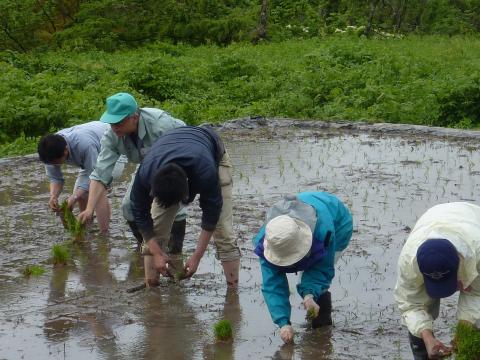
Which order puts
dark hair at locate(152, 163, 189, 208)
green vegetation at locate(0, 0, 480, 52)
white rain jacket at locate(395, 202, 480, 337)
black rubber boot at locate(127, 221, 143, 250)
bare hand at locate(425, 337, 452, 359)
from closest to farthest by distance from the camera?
white rain jacket at locate(395, 202, 480, 337) → bare hand at locate(425, 337, 452, 359) → dark hair at locate(152, 163, 189, 208) → black rubber boot at locate(127, 221, 143, 250) → green vegetation at locate(0, 0, 480, 52)

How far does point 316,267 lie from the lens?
218 inches

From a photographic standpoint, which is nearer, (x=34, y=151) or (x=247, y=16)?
(x=34, y=151)

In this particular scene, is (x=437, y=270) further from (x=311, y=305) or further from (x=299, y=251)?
(x=311, y=305)

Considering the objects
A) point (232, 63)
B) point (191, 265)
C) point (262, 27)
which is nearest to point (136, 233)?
point (191, 265)

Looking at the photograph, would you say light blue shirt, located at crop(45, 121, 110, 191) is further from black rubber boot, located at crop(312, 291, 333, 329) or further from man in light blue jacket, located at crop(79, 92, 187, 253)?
black rubber boot, located at crop(312, 291, 333, 329)

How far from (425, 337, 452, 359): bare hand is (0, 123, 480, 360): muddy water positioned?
885mm

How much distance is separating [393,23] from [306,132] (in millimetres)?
20333

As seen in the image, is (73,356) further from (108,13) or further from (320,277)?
(108,13)

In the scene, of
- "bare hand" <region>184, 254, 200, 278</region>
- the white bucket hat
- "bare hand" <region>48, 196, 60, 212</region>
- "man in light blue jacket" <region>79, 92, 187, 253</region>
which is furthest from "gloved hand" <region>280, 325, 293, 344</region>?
"bare hand" <region>48, 196, 60, 212</region>

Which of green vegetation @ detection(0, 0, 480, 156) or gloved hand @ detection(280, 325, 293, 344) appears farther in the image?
green vegetation @ detection(0, 0, 480, 156)

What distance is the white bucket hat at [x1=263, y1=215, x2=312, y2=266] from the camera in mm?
5027

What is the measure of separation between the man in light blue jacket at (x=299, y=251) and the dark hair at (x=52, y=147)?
2772 mm

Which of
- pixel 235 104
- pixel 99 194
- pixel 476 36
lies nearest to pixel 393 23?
pixel 476 36

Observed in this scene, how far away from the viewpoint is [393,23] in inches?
1281
